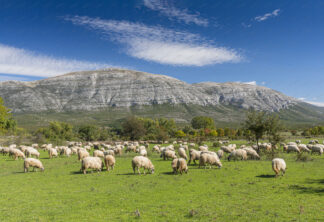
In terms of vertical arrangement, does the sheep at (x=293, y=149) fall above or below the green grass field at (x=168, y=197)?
above

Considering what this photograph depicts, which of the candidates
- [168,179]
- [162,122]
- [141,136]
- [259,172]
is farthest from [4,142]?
[162,122]

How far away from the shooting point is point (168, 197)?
1356cm

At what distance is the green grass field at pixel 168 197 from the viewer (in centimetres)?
1073

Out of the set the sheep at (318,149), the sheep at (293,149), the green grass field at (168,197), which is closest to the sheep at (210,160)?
the green grass field at (168,197)

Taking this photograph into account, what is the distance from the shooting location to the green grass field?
10734mm

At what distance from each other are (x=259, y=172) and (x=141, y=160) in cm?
1129

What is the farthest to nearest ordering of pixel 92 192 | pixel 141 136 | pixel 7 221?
1. pixel 141 136
2. pixel 92 192
3. pixel 7 221

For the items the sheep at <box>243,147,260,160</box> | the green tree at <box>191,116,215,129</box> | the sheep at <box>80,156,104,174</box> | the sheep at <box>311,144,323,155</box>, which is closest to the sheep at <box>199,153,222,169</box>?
the sheep at <box>243,147,260,160</box>

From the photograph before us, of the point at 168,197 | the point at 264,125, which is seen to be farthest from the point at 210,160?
the point at 264,125

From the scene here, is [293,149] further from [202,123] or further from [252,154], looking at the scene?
[202,123]

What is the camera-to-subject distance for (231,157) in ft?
95.9

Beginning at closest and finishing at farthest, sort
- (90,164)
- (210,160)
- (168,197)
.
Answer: (168,197)
(90,164)
(210,160)

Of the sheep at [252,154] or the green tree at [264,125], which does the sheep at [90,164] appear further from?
the green tree at [264,125]

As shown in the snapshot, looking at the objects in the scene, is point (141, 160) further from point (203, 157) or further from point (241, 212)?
point (241, 212)
